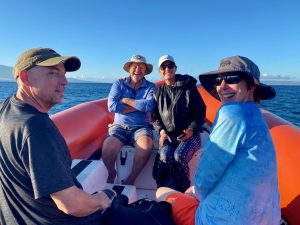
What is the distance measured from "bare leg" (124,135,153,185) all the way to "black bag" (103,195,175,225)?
4.12 feet

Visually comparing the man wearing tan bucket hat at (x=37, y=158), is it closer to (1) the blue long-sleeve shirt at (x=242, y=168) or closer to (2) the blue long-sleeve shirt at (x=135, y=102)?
(1) the blue long-sleeve shirt at (x=242, y=168)

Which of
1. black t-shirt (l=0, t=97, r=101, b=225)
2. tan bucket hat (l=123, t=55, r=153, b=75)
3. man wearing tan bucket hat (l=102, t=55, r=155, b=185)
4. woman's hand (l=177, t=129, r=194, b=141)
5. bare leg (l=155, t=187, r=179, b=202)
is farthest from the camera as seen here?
tan bucket hat (l=123, t=55, r=153, b=75)

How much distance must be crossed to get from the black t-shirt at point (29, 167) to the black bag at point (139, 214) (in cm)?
23

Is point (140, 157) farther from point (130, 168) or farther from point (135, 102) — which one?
point (135, 102)

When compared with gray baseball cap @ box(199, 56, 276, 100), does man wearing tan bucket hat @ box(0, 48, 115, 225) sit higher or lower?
lower

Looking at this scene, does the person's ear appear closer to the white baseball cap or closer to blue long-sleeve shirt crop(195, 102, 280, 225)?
blue long-sleeve shirt crop(195, 102, 280, 225)

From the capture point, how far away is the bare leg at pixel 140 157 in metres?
2.72

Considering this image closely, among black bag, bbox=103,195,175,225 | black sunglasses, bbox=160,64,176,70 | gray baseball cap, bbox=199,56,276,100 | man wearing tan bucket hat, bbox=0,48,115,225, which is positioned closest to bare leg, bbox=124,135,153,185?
black sunglasses, bbox=160,64,176,70

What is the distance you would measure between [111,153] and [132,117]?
22.2 inches

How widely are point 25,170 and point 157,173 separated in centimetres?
171

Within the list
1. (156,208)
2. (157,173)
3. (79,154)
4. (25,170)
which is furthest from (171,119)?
(25,170)

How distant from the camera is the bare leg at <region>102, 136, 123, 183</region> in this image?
2764 millimetres

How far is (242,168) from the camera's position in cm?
111

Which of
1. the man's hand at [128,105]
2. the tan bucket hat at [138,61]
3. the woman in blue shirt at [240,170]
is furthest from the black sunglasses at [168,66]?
the woman in blue shirt at [240,170]
